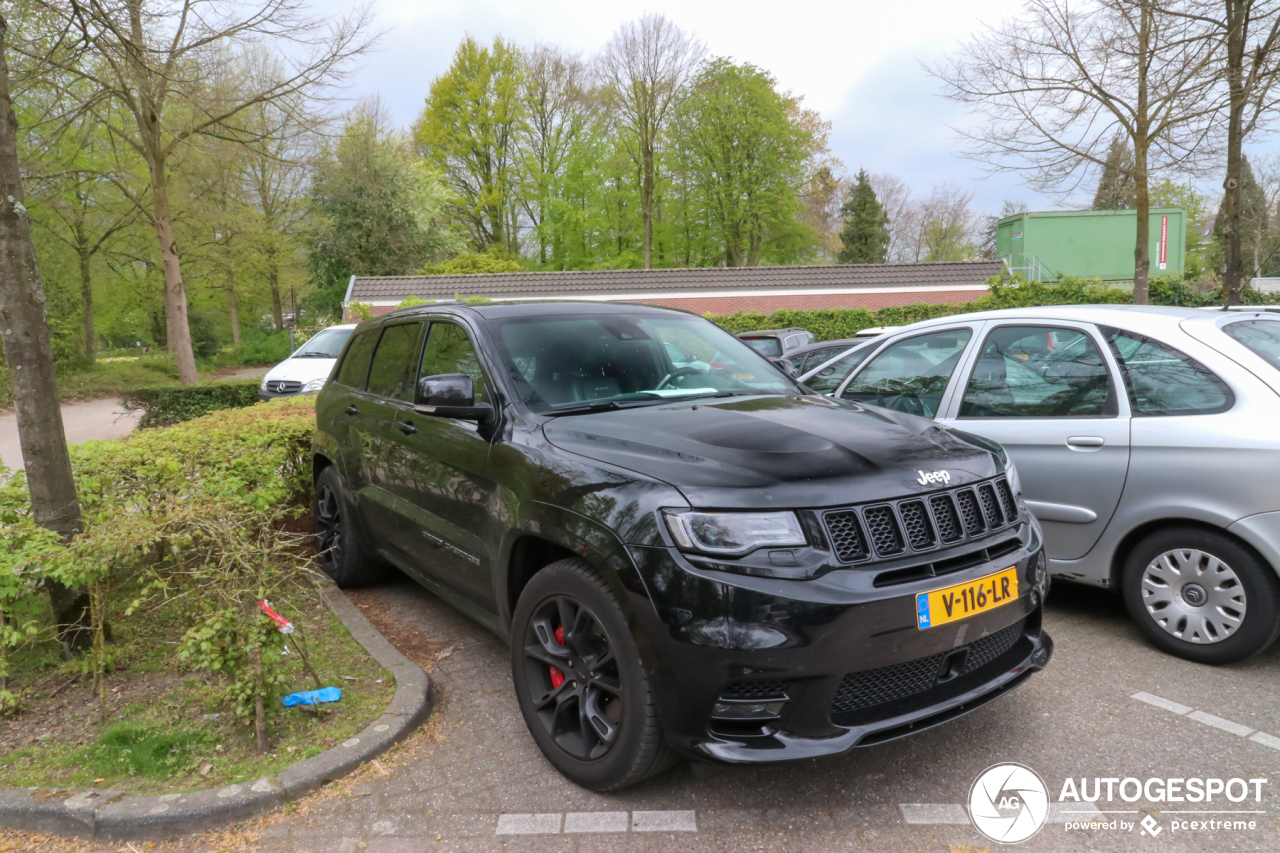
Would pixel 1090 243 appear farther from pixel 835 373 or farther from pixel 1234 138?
pixel 835 373

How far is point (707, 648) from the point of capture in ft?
8.03

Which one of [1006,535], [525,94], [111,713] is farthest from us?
[525,94]

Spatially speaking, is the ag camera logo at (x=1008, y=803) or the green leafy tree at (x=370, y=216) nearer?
the ag camera logo at (x=1008, y=803)

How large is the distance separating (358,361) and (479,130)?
43.3m

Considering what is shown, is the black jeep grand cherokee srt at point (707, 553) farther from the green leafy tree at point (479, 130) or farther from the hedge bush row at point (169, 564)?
the green leafy tree at point (479, 130)

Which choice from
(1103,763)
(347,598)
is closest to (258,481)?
(347,598)

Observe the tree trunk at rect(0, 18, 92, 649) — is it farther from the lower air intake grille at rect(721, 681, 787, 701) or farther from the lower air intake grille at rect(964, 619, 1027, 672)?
the lower air intake grille at rect(964, 619, 1027, 672)

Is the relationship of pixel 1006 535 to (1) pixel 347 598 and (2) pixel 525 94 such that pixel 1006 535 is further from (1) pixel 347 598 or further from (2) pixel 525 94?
(2) pixel 525 94

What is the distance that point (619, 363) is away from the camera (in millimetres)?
3824

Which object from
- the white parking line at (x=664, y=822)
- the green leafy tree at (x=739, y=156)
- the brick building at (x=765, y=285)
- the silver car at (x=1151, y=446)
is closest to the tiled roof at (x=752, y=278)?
the brick building at (x=765, y=285)

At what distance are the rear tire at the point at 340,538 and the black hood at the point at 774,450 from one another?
91.0 inches

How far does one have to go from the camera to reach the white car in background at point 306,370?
43.6ft

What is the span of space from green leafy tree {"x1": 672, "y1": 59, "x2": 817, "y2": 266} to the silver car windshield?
1536 inches

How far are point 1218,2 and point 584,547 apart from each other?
1282 centimetres
